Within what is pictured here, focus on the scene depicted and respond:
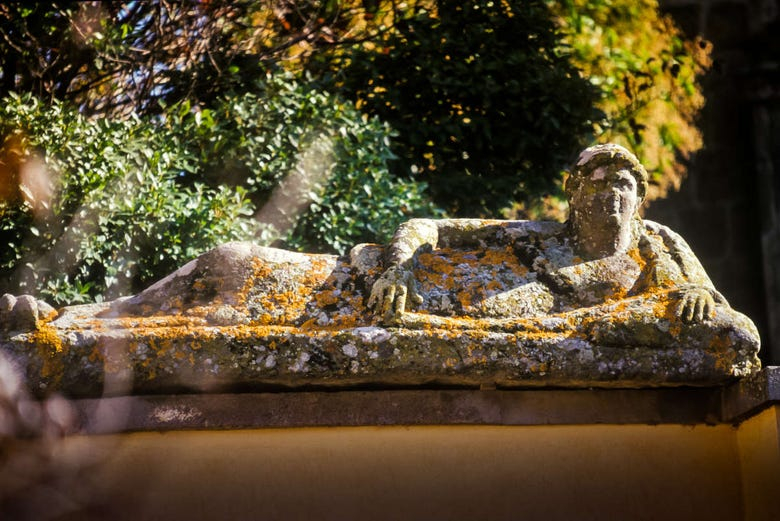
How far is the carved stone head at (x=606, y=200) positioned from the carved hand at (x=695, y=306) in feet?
1.36

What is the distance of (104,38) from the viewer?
21.9 feet

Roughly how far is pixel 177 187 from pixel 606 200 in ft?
10.3

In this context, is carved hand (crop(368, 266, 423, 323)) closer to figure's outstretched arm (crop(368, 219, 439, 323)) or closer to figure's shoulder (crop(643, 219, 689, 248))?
figure's outstretched arm (crop(368, 219, 439, 323))

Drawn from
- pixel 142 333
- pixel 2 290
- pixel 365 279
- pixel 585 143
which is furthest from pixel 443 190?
pixel 142 333

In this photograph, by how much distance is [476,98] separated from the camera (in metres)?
7.57

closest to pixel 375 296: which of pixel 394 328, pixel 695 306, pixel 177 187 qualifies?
pixel 394 328

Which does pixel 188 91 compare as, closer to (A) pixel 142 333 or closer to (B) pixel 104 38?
(B) pixel 104 38

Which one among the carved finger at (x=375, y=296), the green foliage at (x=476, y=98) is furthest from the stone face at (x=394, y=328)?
the green foliage at (x=476, y=98)

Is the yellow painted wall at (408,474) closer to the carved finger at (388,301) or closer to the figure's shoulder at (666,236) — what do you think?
the carved finger at (388,301)

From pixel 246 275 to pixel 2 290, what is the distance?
2.50m

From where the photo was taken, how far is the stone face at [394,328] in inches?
133

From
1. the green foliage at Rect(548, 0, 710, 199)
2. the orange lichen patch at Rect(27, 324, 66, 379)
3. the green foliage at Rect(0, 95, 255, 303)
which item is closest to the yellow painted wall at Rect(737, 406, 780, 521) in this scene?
the orange lichen patch at Rect(27, 324, 66, 379)

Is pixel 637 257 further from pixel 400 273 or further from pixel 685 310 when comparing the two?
pixel 400 273

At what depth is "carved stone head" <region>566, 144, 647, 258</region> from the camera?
3.87 meters
